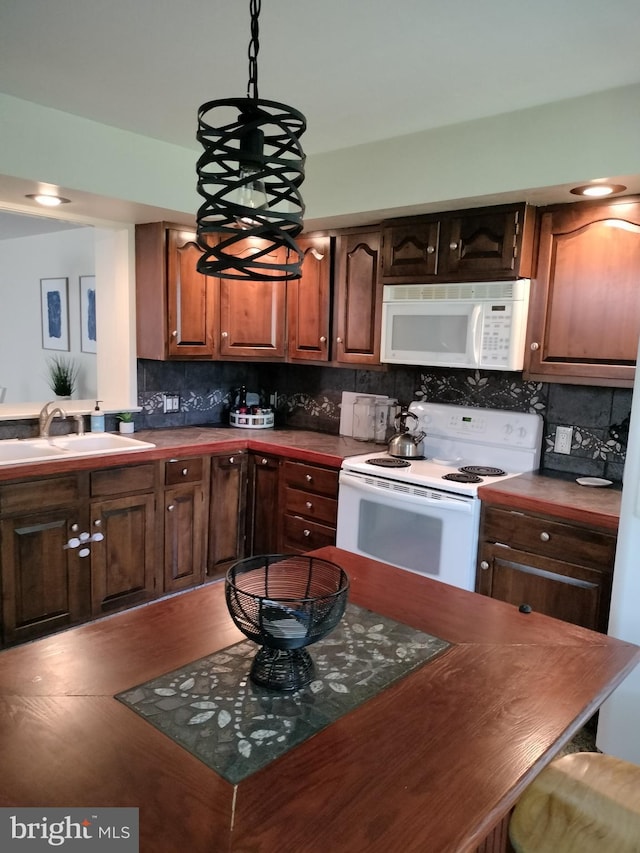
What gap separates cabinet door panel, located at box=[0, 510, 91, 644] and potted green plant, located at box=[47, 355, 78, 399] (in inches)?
91.5

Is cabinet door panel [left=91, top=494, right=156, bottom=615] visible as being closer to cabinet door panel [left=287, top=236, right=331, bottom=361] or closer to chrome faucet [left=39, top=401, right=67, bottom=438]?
chrome faucet [left=39, top=401, right=67, bottom=438]

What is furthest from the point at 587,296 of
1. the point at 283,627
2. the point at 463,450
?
the point at 283,627

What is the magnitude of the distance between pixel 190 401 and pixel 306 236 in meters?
1.29

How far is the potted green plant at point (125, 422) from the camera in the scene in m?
3.71

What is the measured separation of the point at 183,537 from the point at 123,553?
0.36 m

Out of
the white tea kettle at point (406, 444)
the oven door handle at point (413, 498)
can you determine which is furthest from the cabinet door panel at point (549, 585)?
the white tea kettle at point (406, 444)

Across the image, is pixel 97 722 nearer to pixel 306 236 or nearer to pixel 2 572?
pixel 2 572

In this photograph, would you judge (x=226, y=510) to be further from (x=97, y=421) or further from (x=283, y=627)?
(x=283, y=627)

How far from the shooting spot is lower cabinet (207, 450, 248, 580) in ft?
11.8

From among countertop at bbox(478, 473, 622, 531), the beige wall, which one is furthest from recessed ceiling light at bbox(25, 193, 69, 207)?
countertop at bbox(478, 473, 622, 531)

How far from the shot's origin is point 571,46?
6.65ft

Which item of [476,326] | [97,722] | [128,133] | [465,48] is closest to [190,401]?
[128,133]

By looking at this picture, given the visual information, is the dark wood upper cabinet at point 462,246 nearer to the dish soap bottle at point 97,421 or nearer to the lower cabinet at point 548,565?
the lower cabinet at point 548,565

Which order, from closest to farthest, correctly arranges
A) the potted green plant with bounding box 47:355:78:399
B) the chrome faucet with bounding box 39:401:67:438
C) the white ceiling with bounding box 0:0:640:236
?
the white ceiling with bounding box 0:0:640:236 < the chrome faucet with bounding box 39:401:67:438 < the potted green plant with bounding box 47:355:78:399
